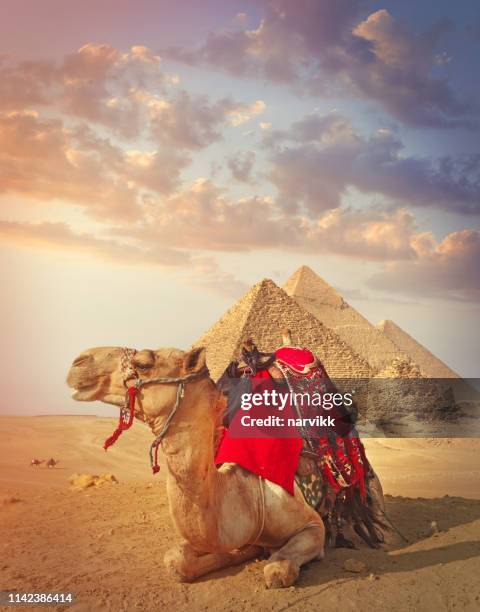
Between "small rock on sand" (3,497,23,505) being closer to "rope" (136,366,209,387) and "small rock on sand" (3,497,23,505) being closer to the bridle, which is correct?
the bridle

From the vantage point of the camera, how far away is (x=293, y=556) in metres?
3.49

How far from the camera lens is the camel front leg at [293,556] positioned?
336 cm

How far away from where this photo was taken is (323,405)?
438cm

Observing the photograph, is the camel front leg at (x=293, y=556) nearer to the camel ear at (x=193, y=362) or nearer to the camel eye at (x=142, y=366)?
the camel ear at (x=193, y=362)

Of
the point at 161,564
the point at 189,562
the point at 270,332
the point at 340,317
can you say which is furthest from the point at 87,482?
the point at 340,317

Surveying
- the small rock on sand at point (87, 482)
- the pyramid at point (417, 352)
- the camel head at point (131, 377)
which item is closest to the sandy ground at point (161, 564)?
the small rock on sand at point (87, 482)

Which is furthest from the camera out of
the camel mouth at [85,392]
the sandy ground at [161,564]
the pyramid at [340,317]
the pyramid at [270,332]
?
the pyramid at [340,317]

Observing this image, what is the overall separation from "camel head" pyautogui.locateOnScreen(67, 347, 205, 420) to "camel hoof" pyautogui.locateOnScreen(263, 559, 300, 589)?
1072mm

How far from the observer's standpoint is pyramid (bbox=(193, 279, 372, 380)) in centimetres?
4838

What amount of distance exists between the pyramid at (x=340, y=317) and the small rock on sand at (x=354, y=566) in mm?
68468

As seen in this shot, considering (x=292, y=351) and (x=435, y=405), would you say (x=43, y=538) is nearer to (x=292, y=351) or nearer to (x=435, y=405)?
(x=292, y=351)

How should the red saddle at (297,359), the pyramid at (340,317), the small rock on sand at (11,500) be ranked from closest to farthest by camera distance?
1. the red saddle at (297,359)
2. the small rock on sand at (11,500)
3. the pyramid at (340,317)

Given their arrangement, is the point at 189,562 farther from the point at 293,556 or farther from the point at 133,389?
the point at 133,389

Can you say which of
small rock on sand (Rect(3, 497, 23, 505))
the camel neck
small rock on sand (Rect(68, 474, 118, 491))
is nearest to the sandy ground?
small rock on sand (Rect(3, 497, 23, 505))
